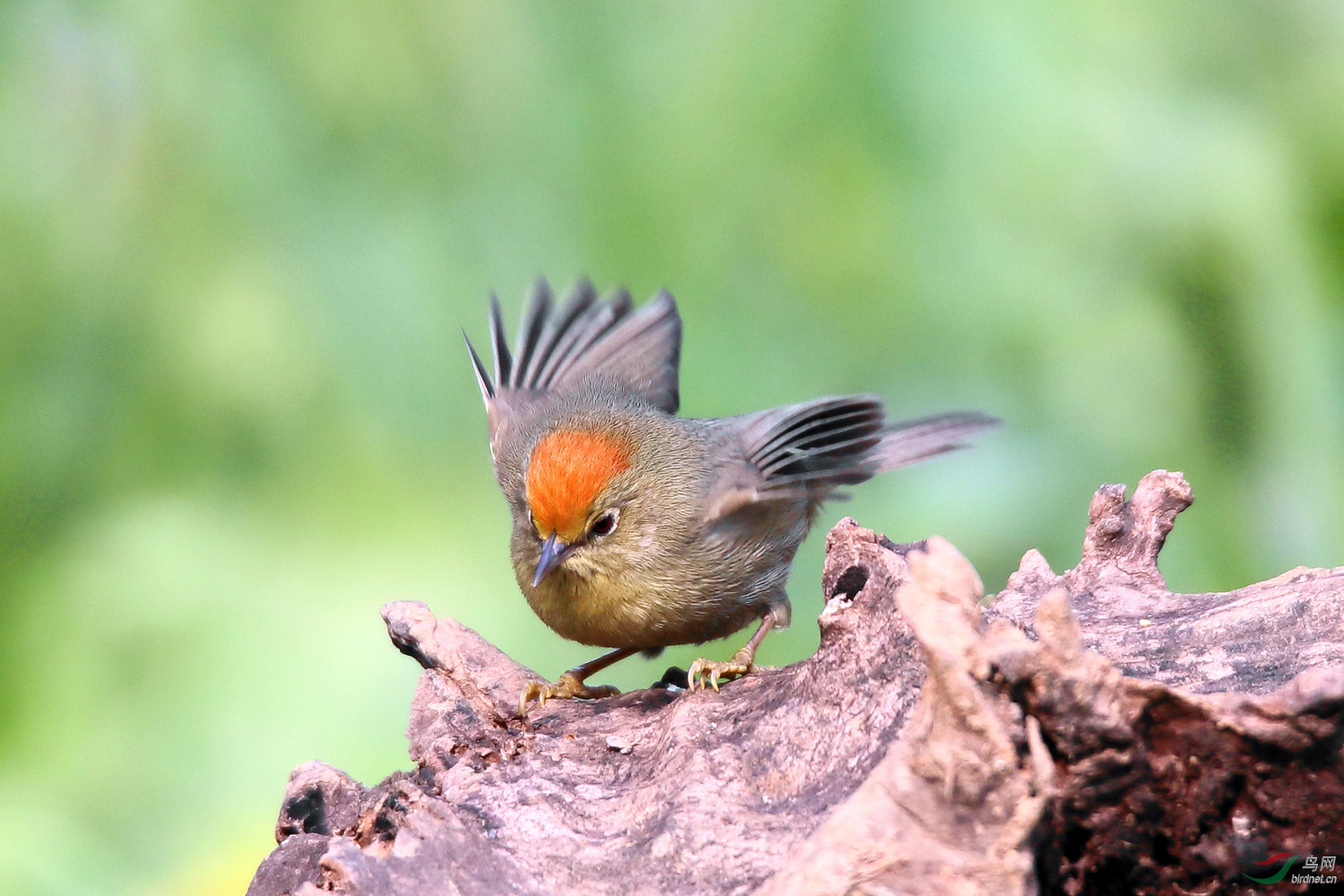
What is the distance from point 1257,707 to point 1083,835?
0.37m

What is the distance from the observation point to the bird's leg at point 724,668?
3.22 m

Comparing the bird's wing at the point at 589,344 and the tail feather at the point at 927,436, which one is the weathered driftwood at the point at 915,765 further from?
the bird's wing at the point at 589,344

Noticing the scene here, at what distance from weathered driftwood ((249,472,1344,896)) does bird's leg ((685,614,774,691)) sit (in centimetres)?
14

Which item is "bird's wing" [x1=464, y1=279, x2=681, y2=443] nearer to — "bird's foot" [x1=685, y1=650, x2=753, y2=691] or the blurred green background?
the blurred green background

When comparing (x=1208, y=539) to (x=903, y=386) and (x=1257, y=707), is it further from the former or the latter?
(x=1257, y=707)

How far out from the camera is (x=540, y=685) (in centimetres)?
330

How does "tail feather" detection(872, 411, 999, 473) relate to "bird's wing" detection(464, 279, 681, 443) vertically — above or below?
below

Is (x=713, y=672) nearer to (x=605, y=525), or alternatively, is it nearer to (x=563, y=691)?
(x=563, y=691)

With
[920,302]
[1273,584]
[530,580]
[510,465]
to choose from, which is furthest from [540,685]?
[920,302]

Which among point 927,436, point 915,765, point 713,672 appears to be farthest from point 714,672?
point 915,765

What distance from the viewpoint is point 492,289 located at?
500 centimetres

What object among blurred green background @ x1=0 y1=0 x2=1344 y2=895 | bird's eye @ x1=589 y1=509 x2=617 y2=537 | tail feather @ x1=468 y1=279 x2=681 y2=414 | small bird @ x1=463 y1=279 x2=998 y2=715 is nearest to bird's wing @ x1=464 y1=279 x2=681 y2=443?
tail feather @ x1=468 y1=279 x2=681 y2=414

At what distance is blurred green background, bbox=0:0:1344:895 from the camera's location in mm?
4812

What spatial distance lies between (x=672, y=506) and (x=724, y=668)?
0.57 metres
